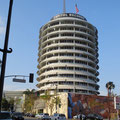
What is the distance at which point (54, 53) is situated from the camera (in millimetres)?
87375

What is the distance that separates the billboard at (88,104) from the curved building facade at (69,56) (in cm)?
911

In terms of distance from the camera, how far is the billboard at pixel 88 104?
68.3 metres

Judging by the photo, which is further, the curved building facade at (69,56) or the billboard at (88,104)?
the curved building facade at (69,56)

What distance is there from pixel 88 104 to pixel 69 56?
22.7 metres

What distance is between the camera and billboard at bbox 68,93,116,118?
2689 inches

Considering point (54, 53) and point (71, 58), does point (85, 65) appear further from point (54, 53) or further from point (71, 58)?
point (54, 53)

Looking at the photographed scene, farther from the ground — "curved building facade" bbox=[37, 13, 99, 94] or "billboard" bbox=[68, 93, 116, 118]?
"curved building facade" bbox=[37, 13, 99, 94]

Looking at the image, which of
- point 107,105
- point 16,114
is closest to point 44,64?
point 107,105

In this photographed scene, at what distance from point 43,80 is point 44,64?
9433 mm

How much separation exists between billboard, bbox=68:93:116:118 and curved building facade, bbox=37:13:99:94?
911cm

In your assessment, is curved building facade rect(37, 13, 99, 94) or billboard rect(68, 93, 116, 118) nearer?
billboard rect(68, 93, 116, 118)

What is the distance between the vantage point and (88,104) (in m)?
70.9

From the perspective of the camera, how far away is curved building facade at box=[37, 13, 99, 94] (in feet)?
268

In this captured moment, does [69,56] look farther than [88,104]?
Yes
